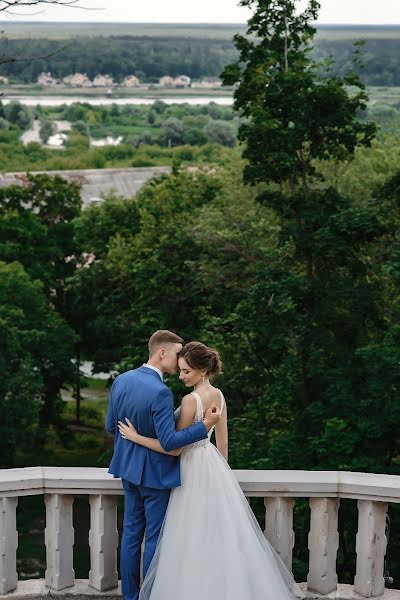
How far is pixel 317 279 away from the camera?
20844 mm

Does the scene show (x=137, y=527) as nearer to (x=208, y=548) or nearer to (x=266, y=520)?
(x=208, y=548)

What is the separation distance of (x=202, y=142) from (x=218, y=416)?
105354 mm

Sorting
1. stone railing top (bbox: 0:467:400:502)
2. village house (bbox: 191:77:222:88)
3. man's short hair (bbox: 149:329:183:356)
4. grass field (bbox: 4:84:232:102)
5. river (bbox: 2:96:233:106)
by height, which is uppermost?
village house (bbox: 191:77:222:88)

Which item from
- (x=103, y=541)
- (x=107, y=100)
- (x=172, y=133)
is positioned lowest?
(x=103, y=541)

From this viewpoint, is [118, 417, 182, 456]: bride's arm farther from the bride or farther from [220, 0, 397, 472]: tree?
[220, 0, 397, 472]: tree

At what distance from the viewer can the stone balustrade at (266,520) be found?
596 cm

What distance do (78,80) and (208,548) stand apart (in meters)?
141

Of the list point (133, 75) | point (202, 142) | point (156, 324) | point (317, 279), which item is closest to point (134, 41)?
point (133, 75)

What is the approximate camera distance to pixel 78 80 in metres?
143

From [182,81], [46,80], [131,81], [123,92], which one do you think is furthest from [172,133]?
[46,80]

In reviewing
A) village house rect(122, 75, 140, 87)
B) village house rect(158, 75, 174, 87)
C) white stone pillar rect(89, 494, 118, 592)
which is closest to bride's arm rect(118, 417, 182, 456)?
white stone pillar rect(89, 494, 118, 592)

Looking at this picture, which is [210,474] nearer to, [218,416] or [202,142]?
[218,416]

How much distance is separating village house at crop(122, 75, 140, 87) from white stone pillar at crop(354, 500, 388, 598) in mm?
137308

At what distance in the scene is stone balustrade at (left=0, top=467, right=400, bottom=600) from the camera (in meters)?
5.96
